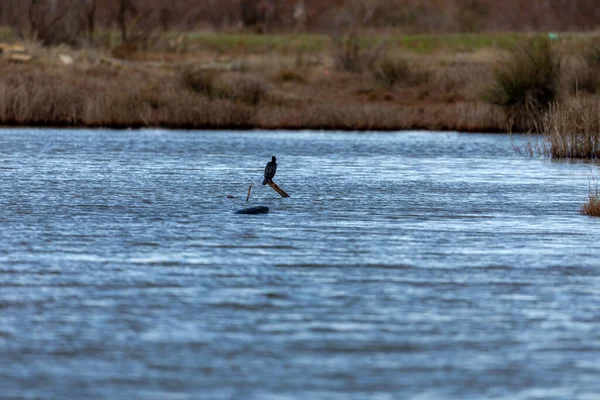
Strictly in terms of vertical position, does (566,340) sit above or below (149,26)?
below

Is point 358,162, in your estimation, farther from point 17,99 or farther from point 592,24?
point 592,24

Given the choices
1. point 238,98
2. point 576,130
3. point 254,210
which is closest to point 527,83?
point 576,130

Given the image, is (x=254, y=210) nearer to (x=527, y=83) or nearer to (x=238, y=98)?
(x=527, y=83)

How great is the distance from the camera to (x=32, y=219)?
1555 cm

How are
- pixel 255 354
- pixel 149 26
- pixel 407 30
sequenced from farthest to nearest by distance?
pixel 407 30 → pixel 149 26 → pixel 255 354

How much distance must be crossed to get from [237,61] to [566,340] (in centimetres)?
4246

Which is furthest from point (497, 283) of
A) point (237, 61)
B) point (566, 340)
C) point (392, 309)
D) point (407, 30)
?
point (407, 30)

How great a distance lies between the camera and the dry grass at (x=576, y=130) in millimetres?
26281

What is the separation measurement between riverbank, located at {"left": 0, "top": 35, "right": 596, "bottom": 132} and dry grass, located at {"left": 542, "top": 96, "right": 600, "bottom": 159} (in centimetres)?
903

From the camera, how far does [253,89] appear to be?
129ft

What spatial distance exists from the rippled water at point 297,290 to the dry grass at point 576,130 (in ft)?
16.6

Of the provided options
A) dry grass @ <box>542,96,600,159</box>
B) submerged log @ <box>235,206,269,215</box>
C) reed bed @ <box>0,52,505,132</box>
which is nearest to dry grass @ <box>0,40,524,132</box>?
reed bed @ <box>0,52,505,132</box>

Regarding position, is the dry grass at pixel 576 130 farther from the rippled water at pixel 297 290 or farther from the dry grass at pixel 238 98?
the dry grass at pixel 238 98

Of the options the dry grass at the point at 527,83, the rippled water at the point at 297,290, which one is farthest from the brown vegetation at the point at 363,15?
the rippled water at the point at 297,290
